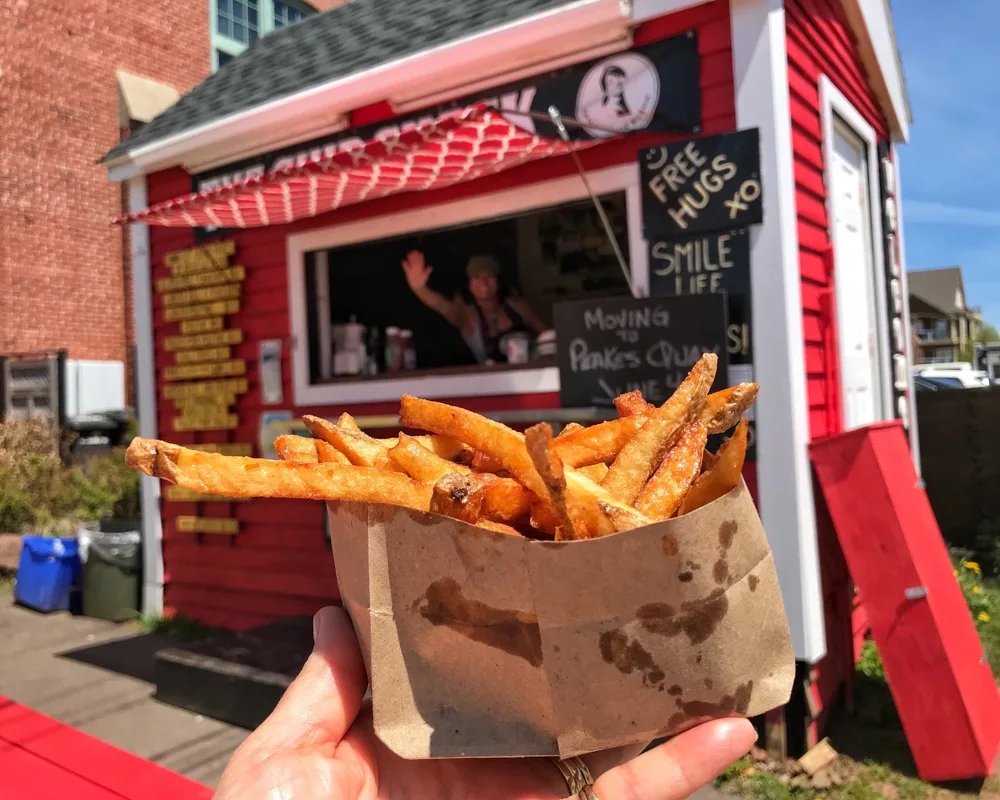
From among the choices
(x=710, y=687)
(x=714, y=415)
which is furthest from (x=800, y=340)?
(x=710, y=687)

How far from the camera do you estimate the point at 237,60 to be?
25.1 feet

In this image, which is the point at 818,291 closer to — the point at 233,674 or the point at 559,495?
the point at 559,495

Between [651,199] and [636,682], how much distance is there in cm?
346

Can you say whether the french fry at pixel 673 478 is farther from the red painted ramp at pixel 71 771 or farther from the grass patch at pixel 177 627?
the grass patch at pixel 177 627

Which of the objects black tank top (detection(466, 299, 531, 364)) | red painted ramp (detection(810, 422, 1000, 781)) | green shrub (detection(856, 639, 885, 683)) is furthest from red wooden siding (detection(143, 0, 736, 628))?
green shrub (detection(856, 639, 885, 683))

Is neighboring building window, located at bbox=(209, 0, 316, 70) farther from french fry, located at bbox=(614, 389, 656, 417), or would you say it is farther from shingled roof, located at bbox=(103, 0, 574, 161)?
french fry, located at bbox=(614, 389, 656, 417)

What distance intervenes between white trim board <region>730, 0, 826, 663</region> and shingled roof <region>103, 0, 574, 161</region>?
45.9 inches

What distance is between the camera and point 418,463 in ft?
4.43

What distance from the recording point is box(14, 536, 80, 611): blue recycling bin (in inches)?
282

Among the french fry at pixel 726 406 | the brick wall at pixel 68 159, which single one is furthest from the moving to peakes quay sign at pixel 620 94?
the brick wall at pixel 68 159

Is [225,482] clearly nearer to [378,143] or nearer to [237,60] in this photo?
[378,143]

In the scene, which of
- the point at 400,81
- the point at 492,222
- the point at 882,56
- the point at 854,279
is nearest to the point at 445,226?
the point at 492,222

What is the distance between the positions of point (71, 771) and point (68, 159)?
1352 centimetres

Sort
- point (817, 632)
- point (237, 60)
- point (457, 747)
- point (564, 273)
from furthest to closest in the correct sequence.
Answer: point (237, 60) < point (564, 273) < point (817, 632) < point (457, 747)
